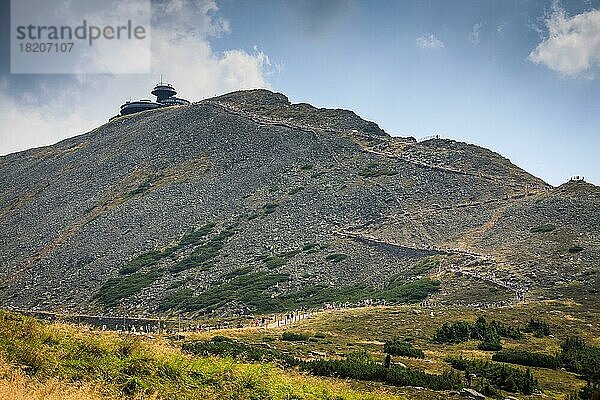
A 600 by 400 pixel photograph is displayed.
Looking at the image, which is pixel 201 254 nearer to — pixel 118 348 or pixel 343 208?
pixel 343 208

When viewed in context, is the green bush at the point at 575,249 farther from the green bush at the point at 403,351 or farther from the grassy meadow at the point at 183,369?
the green bush at the point at 403,351

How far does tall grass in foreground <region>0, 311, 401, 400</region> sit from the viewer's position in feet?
46.7

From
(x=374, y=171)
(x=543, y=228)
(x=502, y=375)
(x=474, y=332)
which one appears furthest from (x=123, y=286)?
(x=502, y=375)

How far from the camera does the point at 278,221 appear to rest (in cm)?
8519

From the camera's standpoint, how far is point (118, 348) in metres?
19.0

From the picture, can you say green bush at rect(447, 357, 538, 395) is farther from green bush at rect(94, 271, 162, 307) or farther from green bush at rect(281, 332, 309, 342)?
green bush at rect(94, 271, 162, 307)

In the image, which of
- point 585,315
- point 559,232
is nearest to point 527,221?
point 559,232

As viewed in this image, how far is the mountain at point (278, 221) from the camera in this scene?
61.2 meters

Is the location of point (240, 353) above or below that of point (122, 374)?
below

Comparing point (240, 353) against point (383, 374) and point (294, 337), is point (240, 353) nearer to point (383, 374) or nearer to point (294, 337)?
point (383, 374)

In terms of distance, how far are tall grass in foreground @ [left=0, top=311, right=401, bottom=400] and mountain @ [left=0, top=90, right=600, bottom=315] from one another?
113 ft

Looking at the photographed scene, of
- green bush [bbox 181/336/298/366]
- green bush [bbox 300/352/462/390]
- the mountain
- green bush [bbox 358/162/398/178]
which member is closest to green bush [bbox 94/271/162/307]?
the mountain

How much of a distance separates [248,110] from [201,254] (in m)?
66.3

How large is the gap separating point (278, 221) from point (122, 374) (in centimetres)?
6903
